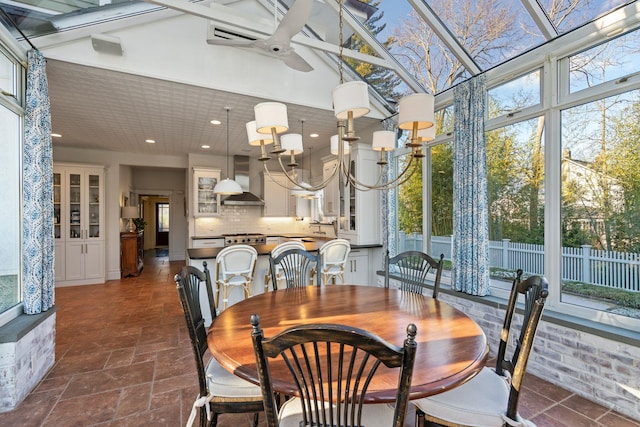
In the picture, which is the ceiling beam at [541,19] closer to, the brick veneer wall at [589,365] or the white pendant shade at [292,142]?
the white pendant shade at [292,142]

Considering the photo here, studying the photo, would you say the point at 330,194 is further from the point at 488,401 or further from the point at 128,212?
the point at 128,212

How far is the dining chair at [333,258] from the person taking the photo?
3811mm

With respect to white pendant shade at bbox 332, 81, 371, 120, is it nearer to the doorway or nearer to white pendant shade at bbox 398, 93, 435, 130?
white pendant shade at bbox 398, 93, 435, 130

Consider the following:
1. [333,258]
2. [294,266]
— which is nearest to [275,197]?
[333,258]

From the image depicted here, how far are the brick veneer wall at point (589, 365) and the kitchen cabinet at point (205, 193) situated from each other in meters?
5.67

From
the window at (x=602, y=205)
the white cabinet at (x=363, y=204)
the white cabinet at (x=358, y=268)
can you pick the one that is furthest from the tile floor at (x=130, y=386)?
the white cabinet at (x=363, y=204)

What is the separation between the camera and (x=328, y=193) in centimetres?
564

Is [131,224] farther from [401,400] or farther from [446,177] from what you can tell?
[401,400]

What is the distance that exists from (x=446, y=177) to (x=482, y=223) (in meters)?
0.96

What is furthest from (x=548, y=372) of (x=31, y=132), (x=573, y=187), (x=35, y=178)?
(x=31, y=132)

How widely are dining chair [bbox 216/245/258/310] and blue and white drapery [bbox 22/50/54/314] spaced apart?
4.79 feet

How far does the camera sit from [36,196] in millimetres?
2516

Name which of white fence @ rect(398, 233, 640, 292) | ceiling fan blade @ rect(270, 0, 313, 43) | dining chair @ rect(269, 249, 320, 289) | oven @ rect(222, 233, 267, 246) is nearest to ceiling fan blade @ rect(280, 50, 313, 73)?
ceiling fan blade @ rect(270, 0, 313, 43)

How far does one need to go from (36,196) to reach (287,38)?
2442 millimetres
